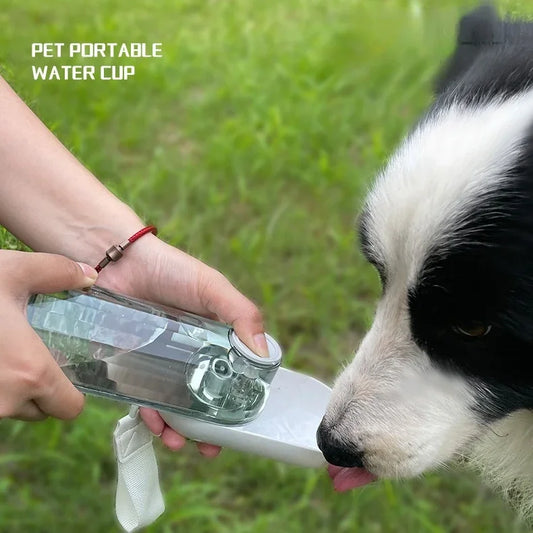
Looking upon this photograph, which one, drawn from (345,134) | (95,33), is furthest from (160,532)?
(95,33)

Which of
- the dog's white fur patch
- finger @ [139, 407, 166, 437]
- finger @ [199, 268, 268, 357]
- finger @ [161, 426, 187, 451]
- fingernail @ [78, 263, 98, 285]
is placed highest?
the dog's white fur patch

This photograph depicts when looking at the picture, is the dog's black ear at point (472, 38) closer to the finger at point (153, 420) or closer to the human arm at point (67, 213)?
the human arm at point (67, 213)

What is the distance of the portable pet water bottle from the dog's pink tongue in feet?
0.17

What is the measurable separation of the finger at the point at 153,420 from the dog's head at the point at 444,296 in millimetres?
274

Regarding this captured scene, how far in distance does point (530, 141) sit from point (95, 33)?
2374mm

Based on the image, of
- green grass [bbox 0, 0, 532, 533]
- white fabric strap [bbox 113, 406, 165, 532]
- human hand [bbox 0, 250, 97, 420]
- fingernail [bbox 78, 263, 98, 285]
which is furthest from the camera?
green grass [bbox 0, 0, 532, 533]

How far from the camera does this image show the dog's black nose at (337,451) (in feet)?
3.92

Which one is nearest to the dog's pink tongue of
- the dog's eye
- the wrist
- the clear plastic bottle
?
the clear plastic bottle

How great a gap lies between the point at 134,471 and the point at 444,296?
0.58m

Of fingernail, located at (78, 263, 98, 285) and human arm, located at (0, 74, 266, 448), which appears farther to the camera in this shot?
human arm, located at (0, 74, 266, 448)

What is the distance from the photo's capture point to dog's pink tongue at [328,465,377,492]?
126 cm

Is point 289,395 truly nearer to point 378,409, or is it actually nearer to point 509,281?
point 378,409

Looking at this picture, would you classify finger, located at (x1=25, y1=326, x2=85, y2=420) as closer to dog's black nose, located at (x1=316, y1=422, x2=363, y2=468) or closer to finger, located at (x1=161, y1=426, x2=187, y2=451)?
finger, located at (x1=161, y1=426, x2=187, y2=451)

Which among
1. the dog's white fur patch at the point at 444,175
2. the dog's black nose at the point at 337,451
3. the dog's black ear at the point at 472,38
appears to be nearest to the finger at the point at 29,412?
the dog's black nose at the point at 337,451
